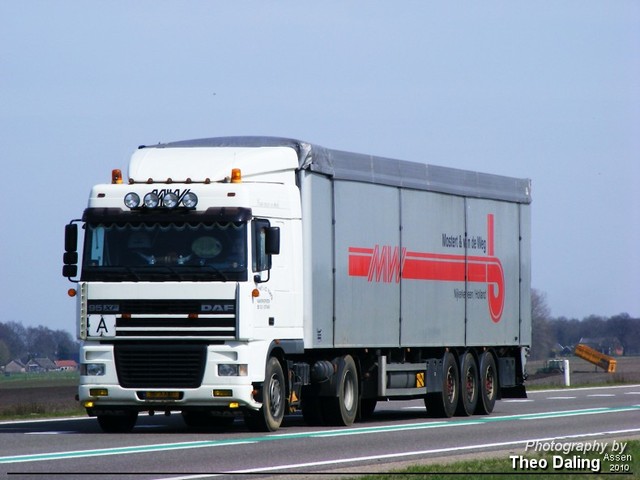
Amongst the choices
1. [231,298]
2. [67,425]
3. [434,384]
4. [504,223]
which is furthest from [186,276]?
[504,223]

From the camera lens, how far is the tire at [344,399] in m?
22.9

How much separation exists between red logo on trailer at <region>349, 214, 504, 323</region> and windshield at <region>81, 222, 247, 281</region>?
10.7ft

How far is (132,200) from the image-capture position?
69.4ft

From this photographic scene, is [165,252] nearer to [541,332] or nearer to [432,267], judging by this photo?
[432,267]

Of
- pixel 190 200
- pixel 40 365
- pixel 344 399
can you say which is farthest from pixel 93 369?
pixel 40 365

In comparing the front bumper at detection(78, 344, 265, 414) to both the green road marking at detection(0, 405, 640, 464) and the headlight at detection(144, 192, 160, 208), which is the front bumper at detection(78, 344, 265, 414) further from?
the headlight at detection(144, 192, 160, 208)

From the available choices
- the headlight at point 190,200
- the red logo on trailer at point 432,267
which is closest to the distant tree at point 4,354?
the red logo on trailer at point 432,267

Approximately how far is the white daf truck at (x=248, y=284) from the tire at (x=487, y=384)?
2.08 meters

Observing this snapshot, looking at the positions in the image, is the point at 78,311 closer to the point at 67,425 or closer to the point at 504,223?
the point at 67,425

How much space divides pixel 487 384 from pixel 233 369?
335 inches

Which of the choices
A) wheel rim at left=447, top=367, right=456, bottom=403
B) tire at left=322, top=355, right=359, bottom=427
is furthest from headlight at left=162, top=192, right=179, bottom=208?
wheel rim at left=447, top=367, right=456, bottom=403

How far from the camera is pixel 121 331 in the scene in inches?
824

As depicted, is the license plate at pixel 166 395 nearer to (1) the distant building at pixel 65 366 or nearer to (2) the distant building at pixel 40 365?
(1) the distant building at pixel 65 366

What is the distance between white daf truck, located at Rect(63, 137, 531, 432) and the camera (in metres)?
20.7
